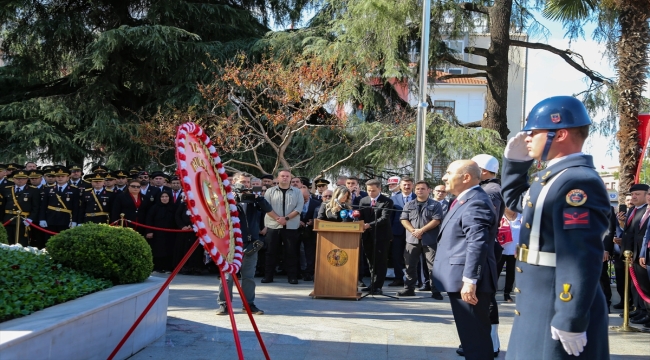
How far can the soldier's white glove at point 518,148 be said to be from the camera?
4051mm

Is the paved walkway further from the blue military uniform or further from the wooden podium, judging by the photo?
the blue military uniform

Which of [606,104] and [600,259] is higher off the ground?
[606,104]

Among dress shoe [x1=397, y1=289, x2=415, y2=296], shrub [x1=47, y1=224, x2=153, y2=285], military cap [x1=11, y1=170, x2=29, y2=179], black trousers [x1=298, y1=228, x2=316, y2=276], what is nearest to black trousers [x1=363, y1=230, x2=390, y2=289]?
dress shoe [x1=397, y1=289, x2=415, y2=296]

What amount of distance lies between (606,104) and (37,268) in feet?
58.4

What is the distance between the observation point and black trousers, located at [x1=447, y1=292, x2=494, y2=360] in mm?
5250

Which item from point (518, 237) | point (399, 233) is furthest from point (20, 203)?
point (518, 237)

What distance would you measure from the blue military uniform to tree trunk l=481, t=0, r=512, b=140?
55.5 ft

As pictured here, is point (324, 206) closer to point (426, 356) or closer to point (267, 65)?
point (426, 356)

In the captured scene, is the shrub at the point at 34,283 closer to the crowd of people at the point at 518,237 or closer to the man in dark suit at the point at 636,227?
the crowd of people at the point at 518,237

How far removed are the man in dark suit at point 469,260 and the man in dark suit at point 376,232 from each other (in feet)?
17.6

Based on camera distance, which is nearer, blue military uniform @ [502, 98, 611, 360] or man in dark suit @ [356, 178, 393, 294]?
blue military uniform @ [502, 98, 611, 360]

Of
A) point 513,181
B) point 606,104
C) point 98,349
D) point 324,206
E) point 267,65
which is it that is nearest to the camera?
point 513,181

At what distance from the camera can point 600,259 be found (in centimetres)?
332

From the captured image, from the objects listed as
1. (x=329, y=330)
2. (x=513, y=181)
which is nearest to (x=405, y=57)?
(x=329, y=330)
